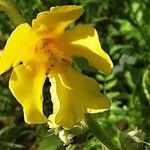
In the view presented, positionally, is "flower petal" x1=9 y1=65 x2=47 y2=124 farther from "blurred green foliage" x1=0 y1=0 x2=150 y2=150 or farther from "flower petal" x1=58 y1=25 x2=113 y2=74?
"blurred green foliage" x1=0 y1=0 x2=150 y2=150

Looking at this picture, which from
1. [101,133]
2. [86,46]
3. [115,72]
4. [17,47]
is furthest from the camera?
[115,72]

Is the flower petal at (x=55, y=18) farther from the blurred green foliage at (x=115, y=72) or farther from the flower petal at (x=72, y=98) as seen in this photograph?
the blurred green foliage at (x=115, y=72)

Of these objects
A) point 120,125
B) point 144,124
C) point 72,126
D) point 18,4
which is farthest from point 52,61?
point 120,125

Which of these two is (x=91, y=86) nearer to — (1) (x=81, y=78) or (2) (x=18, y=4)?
(1) (x=81, y=78)

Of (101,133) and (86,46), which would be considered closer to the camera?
(86,46)

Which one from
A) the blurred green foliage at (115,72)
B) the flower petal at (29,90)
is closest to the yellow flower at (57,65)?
the flower petal at (29,90)

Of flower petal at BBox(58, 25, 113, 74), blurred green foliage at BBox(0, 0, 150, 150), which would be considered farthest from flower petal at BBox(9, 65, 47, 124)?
blurred green foliage at BBox(0, 0, 150, 150)

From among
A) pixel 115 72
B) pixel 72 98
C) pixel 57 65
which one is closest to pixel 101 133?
pixel 72 98

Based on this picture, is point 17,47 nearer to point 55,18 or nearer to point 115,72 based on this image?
point 55,18
